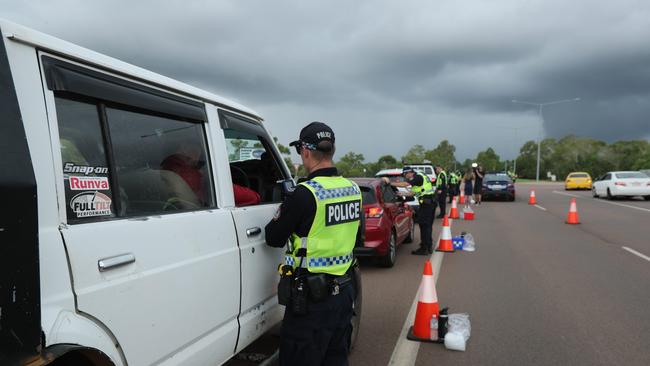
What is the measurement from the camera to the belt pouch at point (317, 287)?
2682mm

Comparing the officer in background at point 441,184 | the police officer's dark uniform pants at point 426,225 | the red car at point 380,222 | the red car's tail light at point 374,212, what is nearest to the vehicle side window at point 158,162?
the red car at point 380,222

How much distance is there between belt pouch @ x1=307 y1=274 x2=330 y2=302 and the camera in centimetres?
268

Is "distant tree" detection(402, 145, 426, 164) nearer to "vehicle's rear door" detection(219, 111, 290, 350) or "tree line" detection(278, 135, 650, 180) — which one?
"tree line" detection(278, 135, 650, 180)

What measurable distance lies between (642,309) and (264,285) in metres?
4.91

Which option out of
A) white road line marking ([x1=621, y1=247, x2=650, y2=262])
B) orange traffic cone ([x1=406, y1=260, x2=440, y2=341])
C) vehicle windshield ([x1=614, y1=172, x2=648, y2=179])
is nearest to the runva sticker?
orange traffic cone ([x1=406, y1=260, x2=440, y2=341])

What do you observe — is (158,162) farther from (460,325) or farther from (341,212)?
(460,325)

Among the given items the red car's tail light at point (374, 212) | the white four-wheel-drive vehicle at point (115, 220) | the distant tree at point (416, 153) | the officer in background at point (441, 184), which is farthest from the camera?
the distant tree at point (416, 153)

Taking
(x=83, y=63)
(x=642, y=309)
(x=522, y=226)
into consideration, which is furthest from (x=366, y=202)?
(x=522, y=226)

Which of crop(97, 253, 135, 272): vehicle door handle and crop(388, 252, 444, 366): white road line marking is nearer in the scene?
crop(97, 253, 135, 272): vehicle door handle

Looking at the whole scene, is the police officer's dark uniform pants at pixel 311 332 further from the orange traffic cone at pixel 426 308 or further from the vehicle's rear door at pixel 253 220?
the orange traffic cone at pixel 426 308

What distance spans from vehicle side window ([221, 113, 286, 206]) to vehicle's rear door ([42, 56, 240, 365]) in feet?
1.35

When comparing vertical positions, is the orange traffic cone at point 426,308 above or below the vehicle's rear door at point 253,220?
below

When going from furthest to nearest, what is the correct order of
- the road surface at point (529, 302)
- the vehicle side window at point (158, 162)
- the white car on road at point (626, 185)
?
the white car on road at point (626, 185) → the road surface at point (529, 302) → the vehicle side window at point (158, 162)

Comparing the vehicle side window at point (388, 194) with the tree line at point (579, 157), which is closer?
the vehicle side window at point (388, 194)
